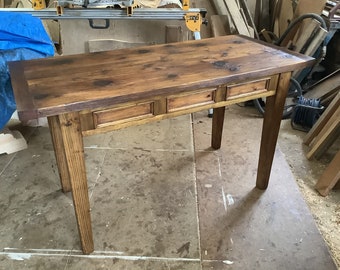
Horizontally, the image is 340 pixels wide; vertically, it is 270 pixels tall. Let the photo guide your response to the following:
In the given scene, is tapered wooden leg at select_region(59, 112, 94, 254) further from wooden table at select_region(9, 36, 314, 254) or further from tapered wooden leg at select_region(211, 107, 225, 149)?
tapered wooden leg at select_region(211, 107, 225, 149)

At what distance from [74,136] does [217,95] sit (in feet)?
1.93

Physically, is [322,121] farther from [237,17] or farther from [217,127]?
[237,17]

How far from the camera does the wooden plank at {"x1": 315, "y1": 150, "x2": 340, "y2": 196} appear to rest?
1739 mm

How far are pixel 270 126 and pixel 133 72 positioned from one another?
2.40ft

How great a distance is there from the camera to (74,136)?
3.47 ft

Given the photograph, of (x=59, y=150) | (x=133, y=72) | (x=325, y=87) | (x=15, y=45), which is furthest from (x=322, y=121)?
(x=15, y=45)

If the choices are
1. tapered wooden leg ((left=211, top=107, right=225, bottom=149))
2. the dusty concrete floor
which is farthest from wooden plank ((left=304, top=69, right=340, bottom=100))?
tapered wooden leg ((left=211, top=107, right=225, bottom=149))

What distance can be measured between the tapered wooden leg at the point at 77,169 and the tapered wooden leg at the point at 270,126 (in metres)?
0.90

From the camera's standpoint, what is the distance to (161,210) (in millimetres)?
1590

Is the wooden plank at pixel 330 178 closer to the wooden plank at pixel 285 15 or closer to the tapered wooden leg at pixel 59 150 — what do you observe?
the tapered wooden leg at pixel 59 150

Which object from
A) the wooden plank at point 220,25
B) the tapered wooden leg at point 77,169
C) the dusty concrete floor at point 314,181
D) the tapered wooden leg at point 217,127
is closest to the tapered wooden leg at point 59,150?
the tapered wooden leg at point 77,169

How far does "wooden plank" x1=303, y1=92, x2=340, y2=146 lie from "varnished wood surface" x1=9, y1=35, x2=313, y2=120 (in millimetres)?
828

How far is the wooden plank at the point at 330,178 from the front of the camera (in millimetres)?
1739

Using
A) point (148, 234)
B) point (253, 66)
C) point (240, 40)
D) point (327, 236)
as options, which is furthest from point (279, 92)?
point (148, 234)
